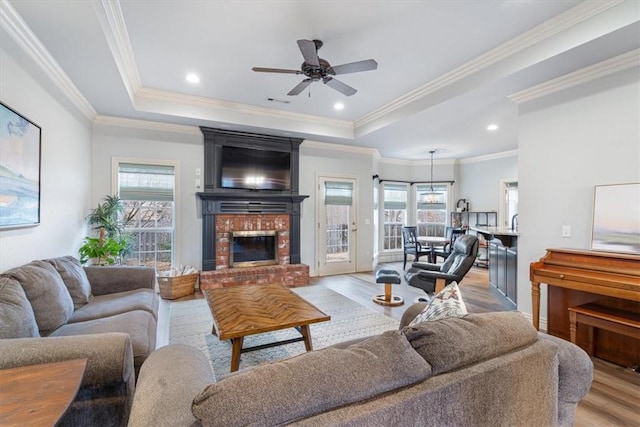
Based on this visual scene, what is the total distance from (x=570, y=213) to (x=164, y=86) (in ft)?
16.3

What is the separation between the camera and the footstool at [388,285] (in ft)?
13.0

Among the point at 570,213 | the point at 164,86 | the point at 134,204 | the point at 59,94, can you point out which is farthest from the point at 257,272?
the point at 570,213

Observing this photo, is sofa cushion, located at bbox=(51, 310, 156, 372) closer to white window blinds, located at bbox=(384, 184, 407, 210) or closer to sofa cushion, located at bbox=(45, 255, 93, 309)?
sofa cushion, located at bbox=(45, 255, 93, 309)

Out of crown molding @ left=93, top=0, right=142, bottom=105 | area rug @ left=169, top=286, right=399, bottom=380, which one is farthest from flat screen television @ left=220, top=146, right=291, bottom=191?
area rug @ left=169, top=286, right=399, bottom=380

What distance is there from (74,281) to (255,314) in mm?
1561

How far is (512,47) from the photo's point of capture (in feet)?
9.61

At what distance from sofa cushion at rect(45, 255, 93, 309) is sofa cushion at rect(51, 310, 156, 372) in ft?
1.41

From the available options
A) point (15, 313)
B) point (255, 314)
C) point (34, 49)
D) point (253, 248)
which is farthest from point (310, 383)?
point (253, 248)

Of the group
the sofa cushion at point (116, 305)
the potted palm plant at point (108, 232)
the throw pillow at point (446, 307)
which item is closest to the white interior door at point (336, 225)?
the potted palm plant at point (108, 232)

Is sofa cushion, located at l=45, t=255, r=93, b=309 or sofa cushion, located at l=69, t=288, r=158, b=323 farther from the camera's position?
sofa cushion, located at l=45, t=255, r=93, b=309

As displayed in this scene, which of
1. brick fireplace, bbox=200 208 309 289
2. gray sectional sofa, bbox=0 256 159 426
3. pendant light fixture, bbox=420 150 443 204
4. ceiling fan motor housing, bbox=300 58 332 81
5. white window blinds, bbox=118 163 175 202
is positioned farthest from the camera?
pendant light fixture, bbox=420 150 443 204

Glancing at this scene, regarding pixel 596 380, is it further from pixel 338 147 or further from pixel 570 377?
pixel 338 147

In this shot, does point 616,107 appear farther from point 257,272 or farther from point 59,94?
point 59,94

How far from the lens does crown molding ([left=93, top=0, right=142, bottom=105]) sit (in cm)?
229
